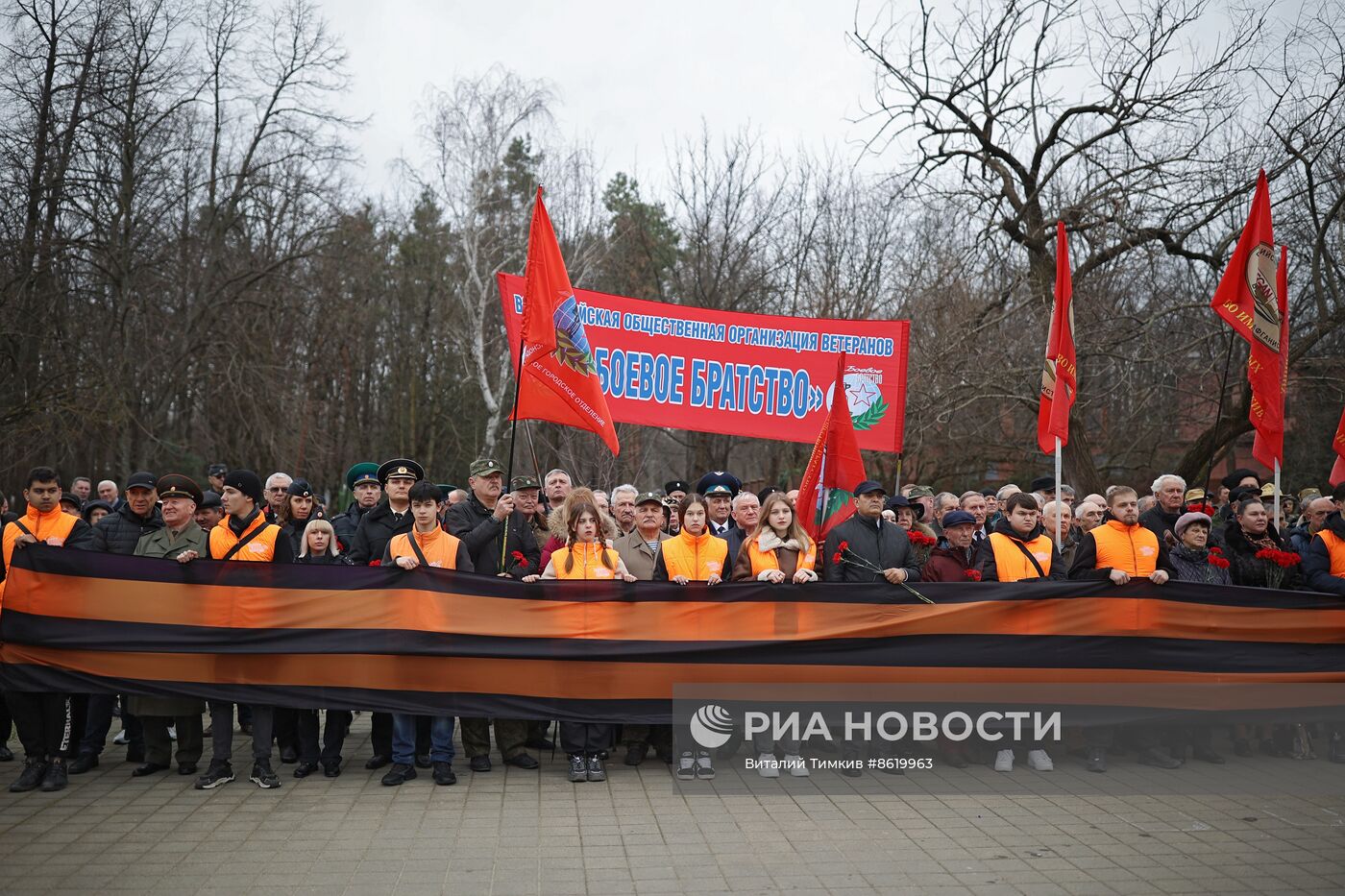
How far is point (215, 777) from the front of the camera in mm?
6719

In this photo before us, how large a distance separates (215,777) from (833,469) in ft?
15.9

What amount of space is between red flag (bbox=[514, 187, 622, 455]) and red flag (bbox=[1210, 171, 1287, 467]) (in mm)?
5626

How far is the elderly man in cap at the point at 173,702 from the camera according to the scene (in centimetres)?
691

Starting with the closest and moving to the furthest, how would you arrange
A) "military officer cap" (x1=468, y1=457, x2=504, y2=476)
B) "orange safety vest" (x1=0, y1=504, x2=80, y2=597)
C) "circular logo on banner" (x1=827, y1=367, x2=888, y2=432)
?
1. "orange safety vest" (x1=0, y1=504, x2=80, y2=597)
2. "military officer cap" (x1=468, y1=457, x2=504, y2=476)
3. "circular logo on banner" (x1=827, y1=367, x2=888, y2=432)

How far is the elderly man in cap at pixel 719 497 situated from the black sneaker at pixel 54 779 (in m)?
4.82

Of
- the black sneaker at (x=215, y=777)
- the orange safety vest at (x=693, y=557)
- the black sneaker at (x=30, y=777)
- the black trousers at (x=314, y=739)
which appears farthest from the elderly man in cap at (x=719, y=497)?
the black sneaker at (x=30, y=777)

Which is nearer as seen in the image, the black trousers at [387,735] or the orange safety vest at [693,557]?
the black trousers at [387,735]

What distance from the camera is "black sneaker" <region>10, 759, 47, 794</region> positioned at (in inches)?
260

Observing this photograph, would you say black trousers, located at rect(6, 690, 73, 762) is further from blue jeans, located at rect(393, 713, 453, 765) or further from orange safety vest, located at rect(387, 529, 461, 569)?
orange safety vest, located at rect(387, 529, 461, 569)

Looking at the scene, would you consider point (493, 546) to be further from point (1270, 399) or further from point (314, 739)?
point (1270, 399)

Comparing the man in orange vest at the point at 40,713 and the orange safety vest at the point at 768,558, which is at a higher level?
the orange safety vest at the point at 768,558

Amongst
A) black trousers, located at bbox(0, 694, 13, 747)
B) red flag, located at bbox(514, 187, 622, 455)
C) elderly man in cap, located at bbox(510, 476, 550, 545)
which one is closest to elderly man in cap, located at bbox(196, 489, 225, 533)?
black trousers, located at bbox(0, 694, 13, 747)

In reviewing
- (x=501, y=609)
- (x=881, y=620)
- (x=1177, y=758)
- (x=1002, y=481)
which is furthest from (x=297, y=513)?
(x=1002, y=481)

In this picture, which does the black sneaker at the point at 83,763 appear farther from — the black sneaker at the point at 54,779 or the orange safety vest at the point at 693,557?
the orange safety vest at the point at 693,557
